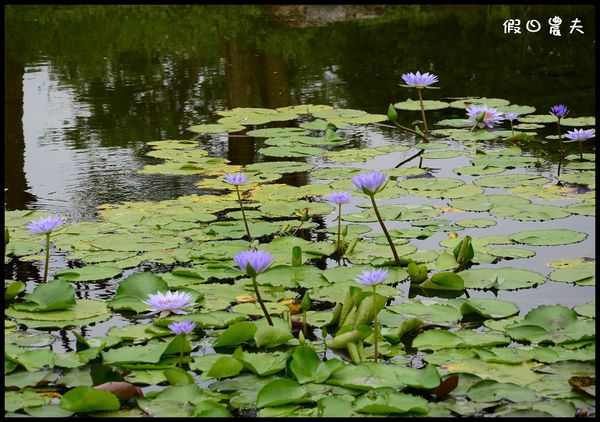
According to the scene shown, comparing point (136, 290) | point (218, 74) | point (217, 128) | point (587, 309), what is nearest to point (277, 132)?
point (217, 128)

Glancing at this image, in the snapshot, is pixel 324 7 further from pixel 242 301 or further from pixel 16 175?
pixel 242 301

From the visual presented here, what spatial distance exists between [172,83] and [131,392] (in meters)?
6.08

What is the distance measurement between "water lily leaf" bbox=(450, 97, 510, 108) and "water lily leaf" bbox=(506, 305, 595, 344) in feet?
12.6

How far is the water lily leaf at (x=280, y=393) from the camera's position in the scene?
231cm

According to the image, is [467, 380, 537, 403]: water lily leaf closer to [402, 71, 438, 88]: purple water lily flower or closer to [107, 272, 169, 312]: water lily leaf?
[107, 272, 169, 312]: water lily leaf

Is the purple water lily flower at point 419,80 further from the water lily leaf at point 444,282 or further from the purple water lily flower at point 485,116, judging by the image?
the water lily leaf at point 444,282

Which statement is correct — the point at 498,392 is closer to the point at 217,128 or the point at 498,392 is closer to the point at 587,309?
the point at 587,309

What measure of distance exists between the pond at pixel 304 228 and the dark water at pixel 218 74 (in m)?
0.04

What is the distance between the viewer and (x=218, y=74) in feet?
28.6

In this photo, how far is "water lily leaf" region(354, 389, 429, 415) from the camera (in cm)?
221

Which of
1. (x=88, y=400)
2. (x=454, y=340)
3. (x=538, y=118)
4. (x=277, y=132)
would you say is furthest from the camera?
(x=538, y=118)

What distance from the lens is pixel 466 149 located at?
217 inches

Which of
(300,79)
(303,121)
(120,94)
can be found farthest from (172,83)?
(303,121)

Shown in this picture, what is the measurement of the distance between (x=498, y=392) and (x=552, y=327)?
1.60ft
